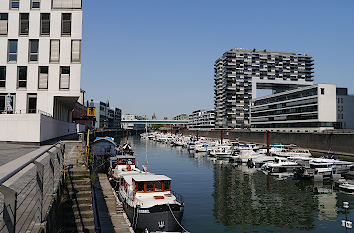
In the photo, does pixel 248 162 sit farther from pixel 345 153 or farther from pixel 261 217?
pixel 261 217

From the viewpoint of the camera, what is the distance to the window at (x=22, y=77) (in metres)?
41.2

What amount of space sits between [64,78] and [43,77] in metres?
2.93

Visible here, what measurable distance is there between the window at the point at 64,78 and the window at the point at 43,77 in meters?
2.09

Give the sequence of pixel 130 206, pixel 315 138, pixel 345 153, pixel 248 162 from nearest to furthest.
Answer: pixel 130 206
pixel 248 162
pixel 345 153
pixel 315 138

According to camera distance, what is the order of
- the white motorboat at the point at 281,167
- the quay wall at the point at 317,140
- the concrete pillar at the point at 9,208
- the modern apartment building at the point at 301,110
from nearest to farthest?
the concrete pillar at the point at 9,208 < the white motorboat at the point at 281,167 < the quay wall at the point at 317,140 < the modern apartment building at the point at 301,110

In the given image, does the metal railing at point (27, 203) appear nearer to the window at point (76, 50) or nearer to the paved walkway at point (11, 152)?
the paved walkway at point (11, 152)

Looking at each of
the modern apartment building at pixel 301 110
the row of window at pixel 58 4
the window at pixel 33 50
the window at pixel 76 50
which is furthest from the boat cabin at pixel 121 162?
the modern apartment building at pixel 301 110

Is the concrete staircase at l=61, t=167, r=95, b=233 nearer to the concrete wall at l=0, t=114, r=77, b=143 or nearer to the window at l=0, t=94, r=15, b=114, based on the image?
the concrete wall at l=0, t=114, r=77, b=143

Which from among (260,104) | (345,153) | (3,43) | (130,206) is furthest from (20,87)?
(260,104)

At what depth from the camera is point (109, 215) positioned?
22812 mm

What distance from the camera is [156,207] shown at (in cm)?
2123

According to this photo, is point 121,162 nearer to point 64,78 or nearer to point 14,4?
point 64,78

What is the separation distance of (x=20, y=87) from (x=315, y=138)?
73052 millimetres

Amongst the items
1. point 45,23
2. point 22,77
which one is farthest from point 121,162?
point 45,23
